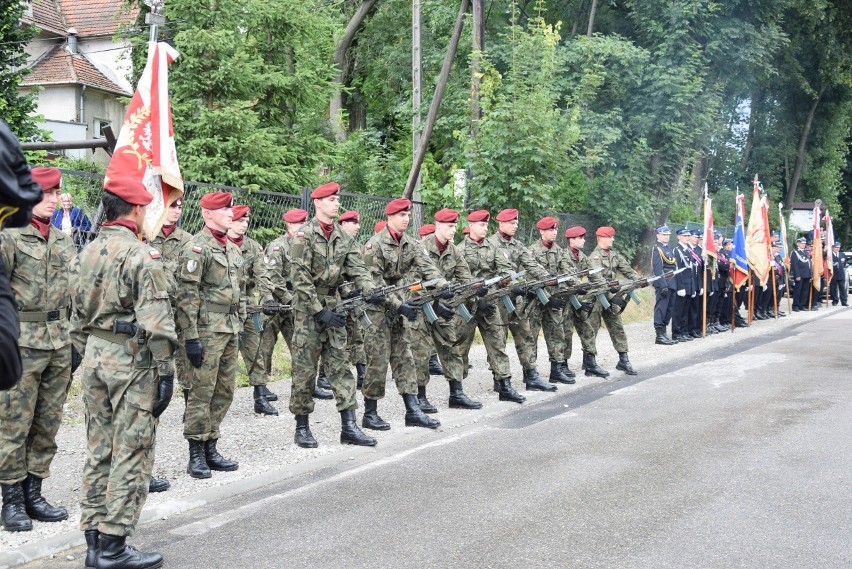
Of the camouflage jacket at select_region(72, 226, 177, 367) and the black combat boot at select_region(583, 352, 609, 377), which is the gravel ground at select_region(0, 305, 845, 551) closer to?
the black combat boot at select_region(583, 352, 609, 377)

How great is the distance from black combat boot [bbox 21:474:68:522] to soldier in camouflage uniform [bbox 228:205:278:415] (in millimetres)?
3585

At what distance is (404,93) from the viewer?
97.5ft

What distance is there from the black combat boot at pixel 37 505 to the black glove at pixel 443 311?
175 inches

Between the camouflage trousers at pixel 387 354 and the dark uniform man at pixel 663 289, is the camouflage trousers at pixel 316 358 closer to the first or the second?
the camouflage trousers at pixel 387 354

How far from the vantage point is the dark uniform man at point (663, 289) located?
687 inches

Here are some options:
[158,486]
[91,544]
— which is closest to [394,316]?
[158,486]

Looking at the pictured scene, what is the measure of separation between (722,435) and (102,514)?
545 centimetres

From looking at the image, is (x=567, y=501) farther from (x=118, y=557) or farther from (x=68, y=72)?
(x=68, y=72)

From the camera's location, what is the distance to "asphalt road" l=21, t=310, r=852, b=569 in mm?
5219

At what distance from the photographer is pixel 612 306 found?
13000mm

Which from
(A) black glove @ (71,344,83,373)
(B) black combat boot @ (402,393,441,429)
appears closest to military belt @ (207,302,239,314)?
(A) black glove @ (71,344,83,373)

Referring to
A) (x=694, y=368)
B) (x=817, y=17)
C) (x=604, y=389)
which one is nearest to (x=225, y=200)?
(x=604, y=389)

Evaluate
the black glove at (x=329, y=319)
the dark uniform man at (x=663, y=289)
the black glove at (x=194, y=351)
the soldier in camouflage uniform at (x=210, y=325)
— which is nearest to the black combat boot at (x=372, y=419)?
the black glove at (x=329, y=319)

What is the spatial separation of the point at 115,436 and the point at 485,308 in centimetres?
571
